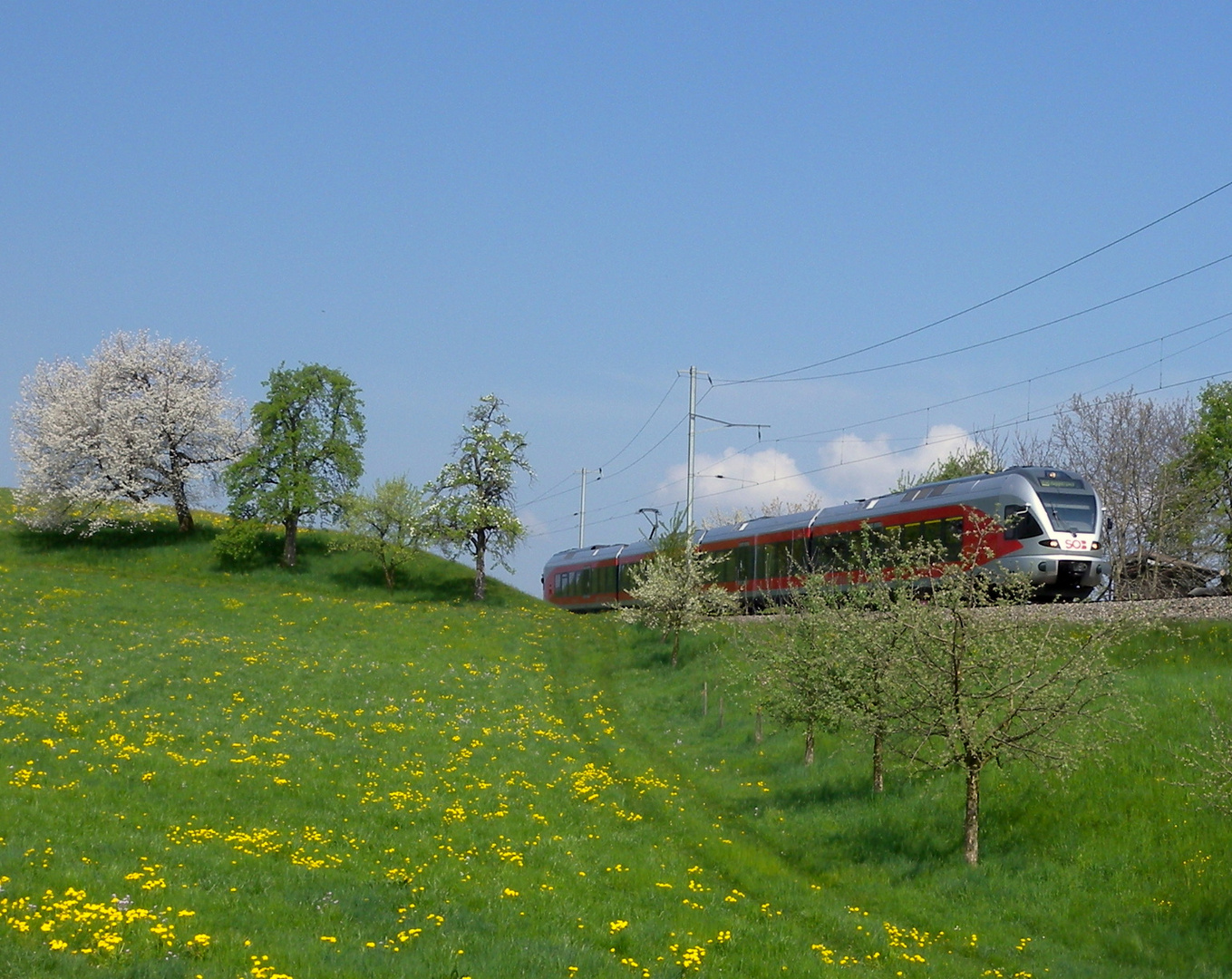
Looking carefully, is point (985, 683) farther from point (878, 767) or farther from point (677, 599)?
point (677, 599)

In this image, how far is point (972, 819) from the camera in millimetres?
20750

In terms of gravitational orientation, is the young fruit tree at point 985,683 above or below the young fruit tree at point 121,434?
below

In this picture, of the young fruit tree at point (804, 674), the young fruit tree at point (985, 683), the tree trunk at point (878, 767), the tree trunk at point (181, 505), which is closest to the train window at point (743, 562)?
the young fruit tree at point (804, 674)

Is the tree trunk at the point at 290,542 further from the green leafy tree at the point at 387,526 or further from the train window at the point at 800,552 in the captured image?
the train window at the point at 800,552

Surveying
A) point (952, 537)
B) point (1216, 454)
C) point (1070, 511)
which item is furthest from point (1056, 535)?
point (1216, 454)

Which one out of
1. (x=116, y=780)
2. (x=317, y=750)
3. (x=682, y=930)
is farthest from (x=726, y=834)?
(x=116, y=780)

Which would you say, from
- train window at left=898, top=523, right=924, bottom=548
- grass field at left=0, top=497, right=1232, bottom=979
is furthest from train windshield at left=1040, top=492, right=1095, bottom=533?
grass field at left=0, top=497, right=1232, bottom=979

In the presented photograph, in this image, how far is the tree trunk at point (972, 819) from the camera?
67.4 feet

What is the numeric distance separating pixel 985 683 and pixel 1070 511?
1614cm

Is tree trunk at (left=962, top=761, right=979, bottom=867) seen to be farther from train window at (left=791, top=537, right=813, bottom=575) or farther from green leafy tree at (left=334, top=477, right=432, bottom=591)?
green leafy tree at (left=334, top=477, right=432, bottom=591)

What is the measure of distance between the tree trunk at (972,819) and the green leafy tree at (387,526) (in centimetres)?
4908

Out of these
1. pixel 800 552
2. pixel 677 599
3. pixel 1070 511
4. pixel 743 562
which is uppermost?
pixel 1070 511

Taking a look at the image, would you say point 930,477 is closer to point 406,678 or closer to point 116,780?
point 406,678

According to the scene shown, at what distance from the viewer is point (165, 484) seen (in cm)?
7044
